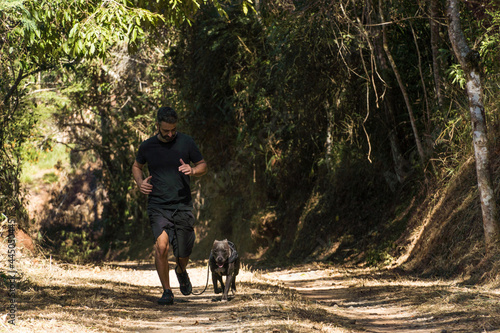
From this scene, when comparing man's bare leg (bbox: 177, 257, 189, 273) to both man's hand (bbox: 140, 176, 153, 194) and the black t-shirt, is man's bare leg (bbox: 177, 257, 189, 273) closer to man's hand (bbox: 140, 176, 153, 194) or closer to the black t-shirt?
the black t-shirt

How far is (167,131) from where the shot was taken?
7809 mm

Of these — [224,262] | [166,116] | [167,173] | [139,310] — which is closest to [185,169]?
[167,173]

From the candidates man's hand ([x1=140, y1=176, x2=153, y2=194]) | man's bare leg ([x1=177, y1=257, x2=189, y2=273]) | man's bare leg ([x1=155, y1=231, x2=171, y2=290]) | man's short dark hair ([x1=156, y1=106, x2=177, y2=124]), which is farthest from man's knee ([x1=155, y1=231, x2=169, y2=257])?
man's short dark hair ([x1=156, y1=106, x2=177, y2=124])

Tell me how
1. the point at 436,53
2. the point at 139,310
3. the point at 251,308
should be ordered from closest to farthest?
1. the point at 251,308
2. the point at 139,310
3. the point at 436,53

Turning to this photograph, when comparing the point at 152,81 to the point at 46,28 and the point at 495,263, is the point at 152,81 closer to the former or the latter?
the point at 46,28

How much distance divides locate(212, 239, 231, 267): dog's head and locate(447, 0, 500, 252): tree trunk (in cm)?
421

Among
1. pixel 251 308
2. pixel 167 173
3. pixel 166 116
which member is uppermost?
pixel 166 116

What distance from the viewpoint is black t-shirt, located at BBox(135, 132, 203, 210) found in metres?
7.79

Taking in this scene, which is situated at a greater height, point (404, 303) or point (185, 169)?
point (185, 169)

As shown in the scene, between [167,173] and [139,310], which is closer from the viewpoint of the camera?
[139,310]

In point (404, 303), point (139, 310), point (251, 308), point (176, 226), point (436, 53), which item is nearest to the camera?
point (251, 308)

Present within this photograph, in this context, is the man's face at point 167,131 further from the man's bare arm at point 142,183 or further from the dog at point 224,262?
the dog at point 224,262

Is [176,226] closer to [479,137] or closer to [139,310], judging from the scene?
[139,310]

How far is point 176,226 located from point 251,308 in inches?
56.2
